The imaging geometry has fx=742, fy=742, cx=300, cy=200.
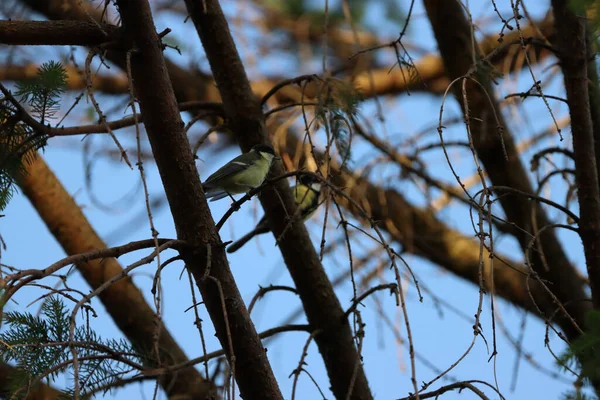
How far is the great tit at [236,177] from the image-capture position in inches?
136

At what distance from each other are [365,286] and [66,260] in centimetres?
232

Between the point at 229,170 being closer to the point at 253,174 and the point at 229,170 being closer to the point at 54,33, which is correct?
the point at 253,174

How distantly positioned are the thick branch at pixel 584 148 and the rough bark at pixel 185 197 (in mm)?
1165

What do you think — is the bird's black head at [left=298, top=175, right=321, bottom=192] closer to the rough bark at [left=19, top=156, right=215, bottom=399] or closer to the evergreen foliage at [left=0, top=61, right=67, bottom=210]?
the evergreen foliage at [left=0, top=61, right=67, bottom=210]

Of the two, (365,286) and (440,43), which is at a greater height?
(440,43)

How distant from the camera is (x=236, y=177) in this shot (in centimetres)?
373

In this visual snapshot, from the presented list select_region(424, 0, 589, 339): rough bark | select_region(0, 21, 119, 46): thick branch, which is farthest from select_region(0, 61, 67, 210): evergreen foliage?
select_region(424, 0, 589, 339): rough bark

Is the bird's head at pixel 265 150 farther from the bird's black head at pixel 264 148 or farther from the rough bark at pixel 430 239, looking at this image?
the rough bark at pixel 430 239

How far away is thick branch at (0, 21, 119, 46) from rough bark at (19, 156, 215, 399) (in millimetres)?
1720

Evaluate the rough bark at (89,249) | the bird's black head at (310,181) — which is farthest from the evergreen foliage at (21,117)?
the rough bark at (89,249)

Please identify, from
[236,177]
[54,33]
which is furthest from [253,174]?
[54,33]

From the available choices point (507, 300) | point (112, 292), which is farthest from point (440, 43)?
point (112, 292)

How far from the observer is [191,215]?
80.0 inches

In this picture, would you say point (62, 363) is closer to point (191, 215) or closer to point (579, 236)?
point (191, 215)
